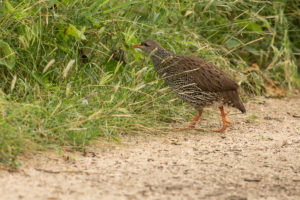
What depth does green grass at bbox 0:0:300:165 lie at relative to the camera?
402cm

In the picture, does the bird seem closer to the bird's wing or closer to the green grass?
the bird's wing

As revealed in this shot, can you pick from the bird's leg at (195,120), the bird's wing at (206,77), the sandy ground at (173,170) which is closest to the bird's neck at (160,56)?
the bird's wing at (206,77)

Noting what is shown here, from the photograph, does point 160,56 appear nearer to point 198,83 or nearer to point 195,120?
point 198,83

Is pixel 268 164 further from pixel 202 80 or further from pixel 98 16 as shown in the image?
pixel 98 16

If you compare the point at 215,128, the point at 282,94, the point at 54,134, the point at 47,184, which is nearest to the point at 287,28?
the point at 282,94

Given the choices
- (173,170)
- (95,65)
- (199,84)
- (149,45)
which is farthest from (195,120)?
(173,170)

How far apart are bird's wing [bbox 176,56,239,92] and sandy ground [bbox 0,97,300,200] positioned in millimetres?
421

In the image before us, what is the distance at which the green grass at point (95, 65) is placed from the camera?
158 inches

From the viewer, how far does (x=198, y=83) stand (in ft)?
16.8

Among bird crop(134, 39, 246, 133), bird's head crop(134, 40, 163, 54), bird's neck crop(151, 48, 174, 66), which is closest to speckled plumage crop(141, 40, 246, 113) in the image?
bird crop(134, 39, 246, 133)

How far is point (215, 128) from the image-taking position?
5344 millimetres

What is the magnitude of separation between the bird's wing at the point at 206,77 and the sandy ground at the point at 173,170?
42 cm

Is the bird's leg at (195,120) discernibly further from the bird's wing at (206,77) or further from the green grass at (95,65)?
the bird's wing at (206,77)

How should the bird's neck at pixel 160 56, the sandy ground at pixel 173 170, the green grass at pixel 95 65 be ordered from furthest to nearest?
1. the bird's neck at pixel 160 56
2. the green grass at pixel 95 65
3. the sandy ground at pixel 173 170
